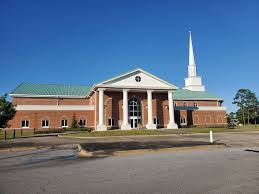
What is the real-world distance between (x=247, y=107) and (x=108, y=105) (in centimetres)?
6548

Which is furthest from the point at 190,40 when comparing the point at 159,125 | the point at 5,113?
the point at 5,113

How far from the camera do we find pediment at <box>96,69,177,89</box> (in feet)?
139

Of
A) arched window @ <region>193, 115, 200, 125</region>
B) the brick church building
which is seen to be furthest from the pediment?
arched window @ <region>193, 115, 200, 125</region>

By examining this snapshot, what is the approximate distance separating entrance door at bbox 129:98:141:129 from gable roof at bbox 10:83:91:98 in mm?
13116

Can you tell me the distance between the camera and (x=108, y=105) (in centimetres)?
4306

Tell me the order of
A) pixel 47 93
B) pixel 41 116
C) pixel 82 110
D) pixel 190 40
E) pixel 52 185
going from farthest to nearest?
pixel 190 40
pixel 47 93
pixel 82 110
pixel 41 116
pixel 52 185

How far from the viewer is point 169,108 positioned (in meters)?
45.4

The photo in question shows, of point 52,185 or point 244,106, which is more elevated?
point 244,106

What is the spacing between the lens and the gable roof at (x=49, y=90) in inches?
1885

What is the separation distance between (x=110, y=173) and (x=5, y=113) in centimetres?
2555

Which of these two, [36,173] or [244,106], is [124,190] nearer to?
[36,173]

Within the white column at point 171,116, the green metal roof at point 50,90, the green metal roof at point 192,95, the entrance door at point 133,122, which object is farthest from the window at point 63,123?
the green metal roof at point 192,95

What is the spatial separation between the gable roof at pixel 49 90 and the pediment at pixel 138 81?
12.8 m

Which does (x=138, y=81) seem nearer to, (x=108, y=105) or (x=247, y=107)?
(x=108, y=105)
